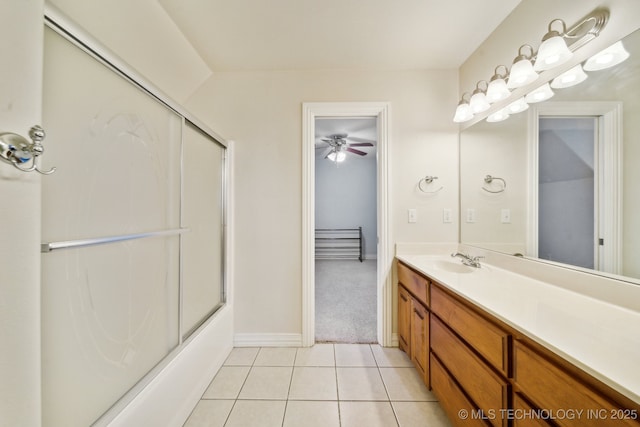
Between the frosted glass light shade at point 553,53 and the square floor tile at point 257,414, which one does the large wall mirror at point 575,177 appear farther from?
the square floor tile at point 257,414

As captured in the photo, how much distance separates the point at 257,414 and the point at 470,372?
1.18 metres

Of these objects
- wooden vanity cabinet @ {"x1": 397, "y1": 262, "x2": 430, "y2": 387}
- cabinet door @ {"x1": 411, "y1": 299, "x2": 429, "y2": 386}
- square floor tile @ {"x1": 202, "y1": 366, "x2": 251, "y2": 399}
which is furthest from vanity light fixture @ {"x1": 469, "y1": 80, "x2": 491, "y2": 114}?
square floor tile @ {"x1": 202, "y1": 366, "x2": 251, "y2": 399}

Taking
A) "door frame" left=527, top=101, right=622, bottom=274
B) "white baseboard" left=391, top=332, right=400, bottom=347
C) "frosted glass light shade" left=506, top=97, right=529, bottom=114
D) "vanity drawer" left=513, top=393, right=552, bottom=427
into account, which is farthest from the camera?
"white baseboard" left=391, top=332, right=400, bottom=347

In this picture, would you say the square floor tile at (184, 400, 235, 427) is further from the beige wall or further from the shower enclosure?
the beige wall

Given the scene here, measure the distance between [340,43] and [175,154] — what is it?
1423mm

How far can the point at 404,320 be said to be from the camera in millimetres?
1785

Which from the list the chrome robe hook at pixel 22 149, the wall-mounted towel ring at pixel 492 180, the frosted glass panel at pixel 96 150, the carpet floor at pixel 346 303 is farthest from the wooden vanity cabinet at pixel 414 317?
the chrome robe hook at pixel 22 149

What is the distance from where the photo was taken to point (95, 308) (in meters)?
0.85

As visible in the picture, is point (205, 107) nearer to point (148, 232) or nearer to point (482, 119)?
point (148, 232)

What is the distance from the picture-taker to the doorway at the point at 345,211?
135 inches

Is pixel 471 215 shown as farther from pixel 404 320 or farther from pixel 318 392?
pixel 318 392

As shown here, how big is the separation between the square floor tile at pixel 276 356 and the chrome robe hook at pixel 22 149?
5.80 feet

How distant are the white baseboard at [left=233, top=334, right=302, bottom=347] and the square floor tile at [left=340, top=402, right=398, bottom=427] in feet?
2.27

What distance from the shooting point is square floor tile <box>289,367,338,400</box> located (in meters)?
1.44
